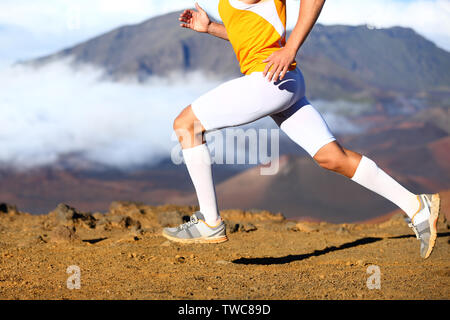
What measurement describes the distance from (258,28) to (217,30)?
2.93 ft

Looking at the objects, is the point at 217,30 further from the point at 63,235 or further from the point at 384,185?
the point at 63,235

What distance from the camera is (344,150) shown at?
4832mm

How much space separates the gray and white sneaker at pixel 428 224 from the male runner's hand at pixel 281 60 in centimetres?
179

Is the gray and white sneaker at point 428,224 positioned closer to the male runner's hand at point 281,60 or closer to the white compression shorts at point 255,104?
the white compression shorts at point 255,104

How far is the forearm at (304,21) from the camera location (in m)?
4.25

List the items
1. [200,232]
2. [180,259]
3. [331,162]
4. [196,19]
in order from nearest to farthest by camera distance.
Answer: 1. [331,162]
2. [200,232]
3. [196,19]
4. [180,259]

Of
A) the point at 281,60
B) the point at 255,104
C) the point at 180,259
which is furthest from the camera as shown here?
the point at 180,259

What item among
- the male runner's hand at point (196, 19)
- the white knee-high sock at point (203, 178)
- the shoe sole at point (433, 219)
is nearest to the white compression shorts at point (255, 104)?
the white knee-high sock at point (203, 178)

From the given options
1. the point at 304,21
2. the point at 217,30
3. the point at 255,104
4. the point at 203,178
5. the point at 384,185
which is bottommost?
the point at 384,185

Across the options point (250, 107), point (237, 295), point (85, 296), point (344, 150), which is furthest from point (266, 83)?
point (85, 296)

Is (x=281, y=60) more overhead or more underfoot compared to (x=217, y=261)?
more overhead

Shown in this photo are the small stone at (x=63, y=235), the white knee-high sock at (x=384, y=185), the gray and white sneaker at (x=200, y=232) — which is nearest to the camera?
the white knee-high sock at (x=384, y=185)

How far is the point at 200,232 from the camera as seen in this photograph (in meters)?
5.01

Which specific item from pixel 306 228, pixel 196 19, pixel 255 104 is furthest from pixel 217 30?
pixel 306 228
